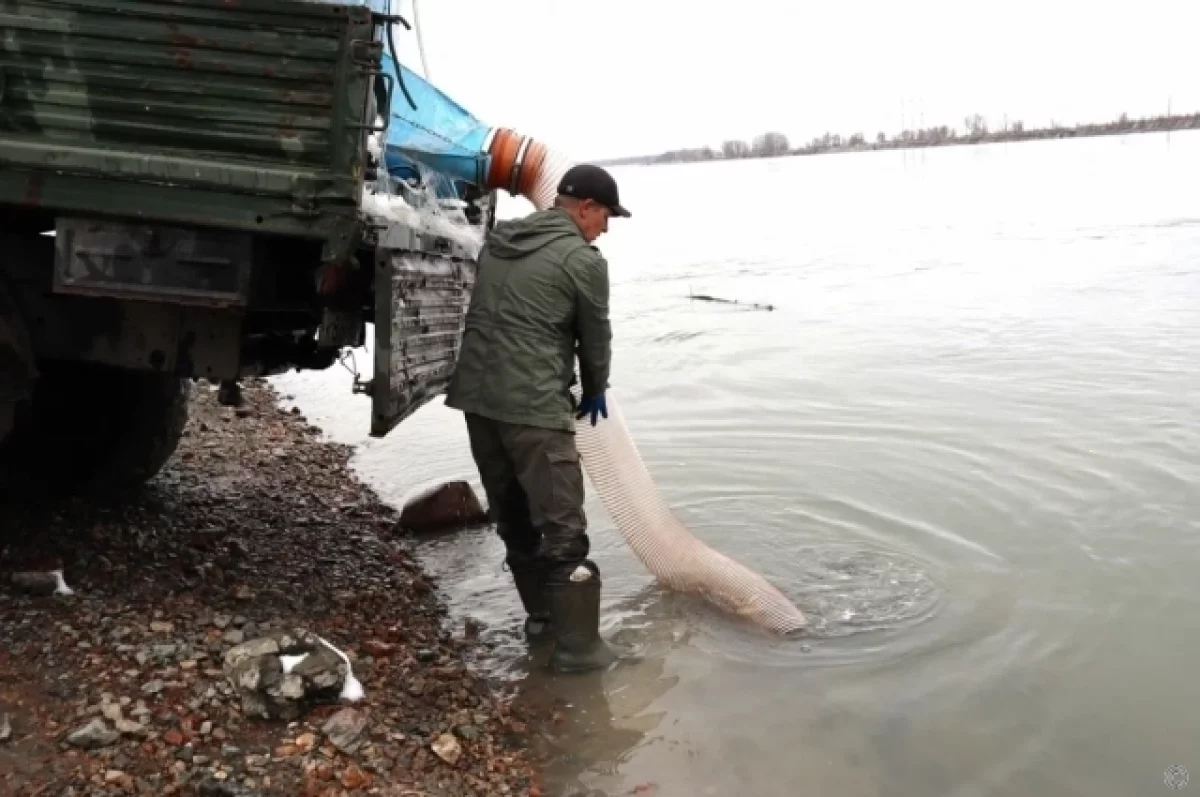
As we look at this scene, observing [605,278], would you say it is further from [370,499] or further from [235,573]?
[370,499]

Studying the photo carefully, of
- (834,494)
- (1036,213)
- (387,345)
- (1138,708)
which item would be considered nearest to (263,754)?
(387,345)

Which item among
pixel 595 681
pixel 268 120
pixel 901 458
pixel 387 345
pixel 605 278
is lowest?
pixel 595 681

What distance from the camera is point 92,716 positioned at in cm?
347

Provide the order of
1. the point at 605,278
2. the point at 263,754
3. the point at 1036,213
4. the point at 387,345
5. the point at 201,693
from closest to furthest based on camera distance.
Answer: the point at 263,754
the point at 201,693
the point at 387,345
the point at 605,278
the point at 1036,213

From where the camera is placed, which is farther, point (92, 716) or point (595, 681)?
point (595, 681)

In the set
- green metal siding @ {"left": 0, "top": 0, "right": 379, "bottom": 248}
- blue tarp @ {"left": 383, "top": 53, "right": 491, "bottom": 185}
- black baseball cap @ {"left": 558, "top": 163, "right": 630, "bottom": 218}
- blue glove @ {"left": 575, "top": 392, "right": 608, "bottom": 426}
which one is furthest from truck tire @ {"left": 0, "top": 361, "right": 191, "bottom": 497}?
black baseball cap @ {"left": 558, "top": 163, "right": 630, "bottom": 218}

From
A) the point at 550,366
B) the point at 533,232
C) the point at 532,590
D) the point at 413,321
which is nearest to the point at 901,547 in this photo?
the point at 532,590

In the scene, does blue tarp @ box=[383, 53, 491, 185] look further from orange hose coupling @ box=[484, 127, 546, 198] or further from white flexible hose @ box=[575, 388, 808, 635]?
white flexible hose @ box=[575, 388, 808, 635]

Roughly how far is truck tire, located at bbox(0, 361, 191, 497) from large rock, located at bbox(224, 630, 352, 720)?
6.41 ft

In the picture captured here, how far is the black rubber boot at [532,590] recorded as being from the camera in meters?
A: 4.88

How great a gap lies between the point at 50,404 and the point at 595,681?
2.96 metres

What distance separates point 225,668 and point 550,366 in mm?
1658

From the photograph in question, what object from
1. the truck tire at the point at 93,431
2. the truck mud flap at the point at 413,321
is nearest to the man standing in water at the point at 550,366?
the truck mud flap at the point at 413,321

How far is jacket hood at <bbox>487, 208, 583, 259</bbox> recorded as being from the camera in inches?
172
